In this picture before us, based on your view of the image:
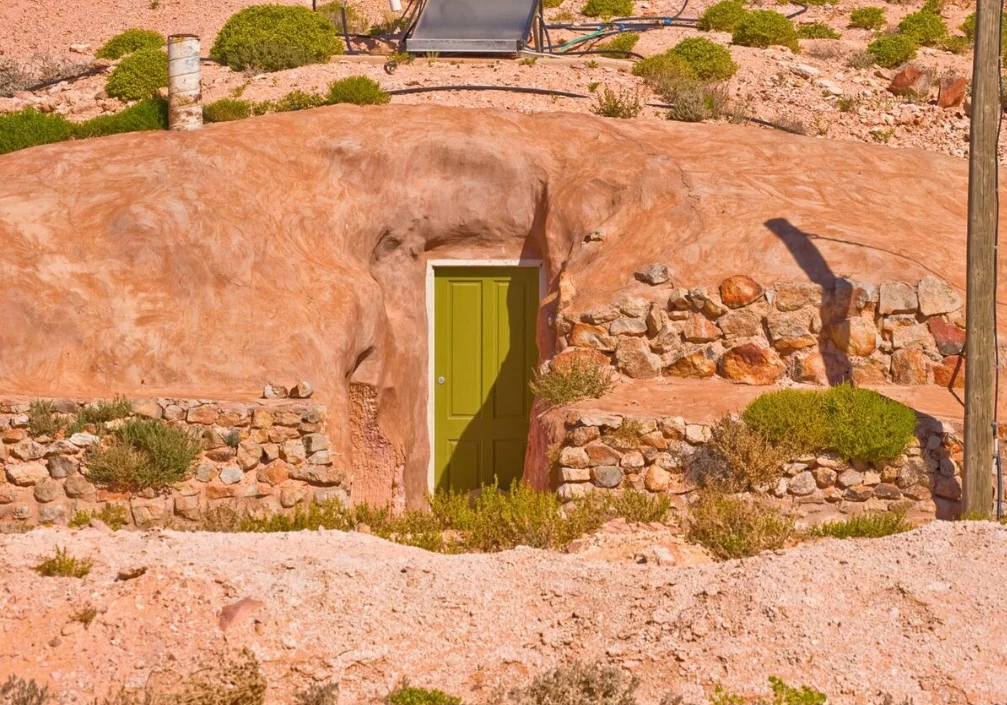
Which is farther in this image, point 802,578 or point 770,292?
point 770,292

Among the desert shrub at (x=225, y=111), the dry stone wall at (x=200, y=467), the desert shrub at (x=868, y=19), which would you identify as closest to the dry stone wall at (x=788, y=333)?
the dry stone wall at (x=200, y=467)

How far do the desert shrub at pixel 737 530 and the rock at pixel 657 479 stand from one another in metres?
1.12

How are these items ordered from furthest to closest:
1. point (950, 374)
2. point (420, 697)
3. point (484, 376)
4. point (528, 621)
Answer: point (484, 376) < point (950, 374) < point (528, 621) < point (420, 697)

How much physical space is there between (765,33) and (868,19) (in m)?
6.38

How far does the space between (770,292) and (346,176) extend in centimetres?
555

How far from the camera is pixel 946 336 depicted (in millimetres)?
13297

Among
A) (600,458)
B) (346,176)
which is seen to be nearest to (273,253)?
(346,176)

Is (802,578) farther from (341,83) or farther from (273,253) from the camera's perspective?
(341,83)

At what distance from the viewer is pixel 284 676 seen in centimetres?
759

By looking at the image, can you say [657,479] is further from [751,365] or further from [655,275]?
[655,275]

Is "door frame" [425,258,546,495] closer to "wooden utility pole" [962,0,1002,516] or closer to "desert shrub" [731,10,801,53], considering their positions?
"wooden utility pole" [962,0,1002,516]

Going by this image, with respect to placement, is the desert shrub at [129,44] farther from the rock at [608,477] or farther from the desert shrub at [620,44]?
the rock at [608,477]

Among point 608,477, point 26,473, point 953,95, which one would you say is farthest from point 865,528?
point 953,95

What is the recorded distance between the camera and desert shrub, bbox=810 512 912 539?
34.1ft
